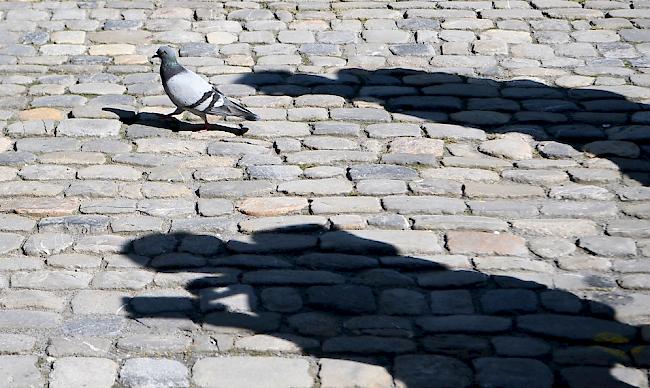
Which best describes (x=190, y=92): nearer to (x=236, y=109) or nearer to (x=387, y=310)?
(x=236, y=109)

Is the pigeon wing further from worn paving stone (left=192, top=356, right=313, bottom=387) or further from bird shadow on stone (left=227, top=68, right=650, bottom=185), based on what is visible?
worn paving stone (left=192, top=356, right=313, bottom=387)

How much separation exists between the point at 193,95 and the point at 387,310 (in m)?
2.67

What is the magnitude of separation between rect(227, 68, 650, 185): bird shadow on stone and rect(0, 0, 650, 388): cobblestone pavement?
21 mm

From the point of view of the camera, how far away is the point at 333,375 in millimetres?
4434

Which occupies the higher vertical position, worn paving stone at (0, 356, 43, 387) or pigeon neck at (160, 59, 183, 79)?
pigeon neck at (160, 59, 183, 79)

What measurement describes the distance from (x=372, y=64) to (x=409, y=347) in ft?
13.0

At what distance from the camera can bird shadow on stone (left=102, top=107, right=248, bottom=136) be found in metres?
7.27

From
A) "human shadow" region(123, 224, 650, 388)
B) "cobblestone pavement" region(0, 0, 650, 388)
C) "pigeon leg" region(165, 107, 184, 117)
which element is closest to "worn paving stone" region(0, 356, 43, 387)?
"cobblestone pavement" region(0, 0, 650, 388)

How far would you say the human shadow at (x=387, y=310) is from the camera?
4512 millimetres

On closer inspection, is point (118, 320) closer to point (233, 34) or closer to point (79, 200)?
point (79, 200)

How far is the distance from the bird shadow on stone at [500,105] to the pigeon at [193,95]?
0.65 m

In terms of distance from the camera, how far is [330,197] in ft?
20.3

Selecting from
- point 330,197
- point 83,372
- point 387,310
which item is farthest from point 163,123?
point 83,372

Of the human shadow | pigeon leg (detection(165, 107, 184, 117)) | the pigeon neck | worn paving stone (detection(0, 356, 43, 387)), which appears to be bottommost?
worn paving stone (detection(0, 356, 43, 387))
